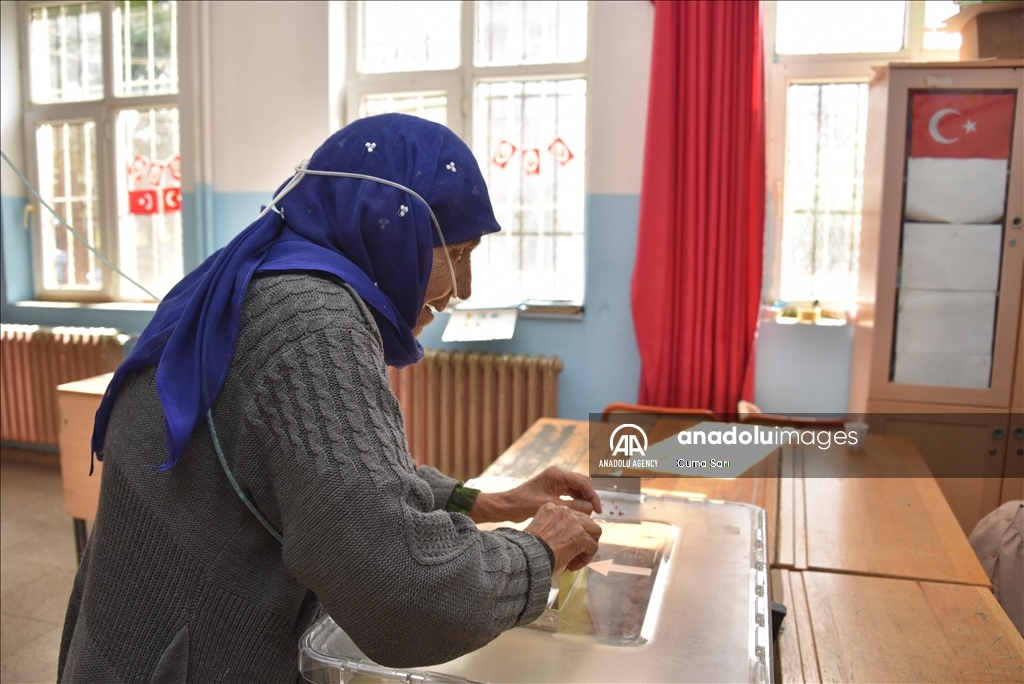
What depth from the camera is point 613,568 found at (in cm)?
129

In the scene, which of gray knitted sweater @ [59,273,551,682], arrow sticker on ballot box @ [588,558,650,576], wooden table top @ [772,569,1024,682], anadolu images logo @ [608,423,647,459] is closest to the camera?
gray knitted sweater @ [59,273,551,682]

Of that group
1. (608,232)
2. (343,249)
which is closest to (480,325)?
(608,232)

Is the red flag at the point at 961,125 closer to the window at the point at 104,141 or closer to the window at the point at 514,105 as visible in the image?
the window at the point at 514,105

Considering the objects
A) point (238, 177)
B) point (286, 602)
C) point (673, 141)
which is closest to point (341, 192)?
point (286, 602)

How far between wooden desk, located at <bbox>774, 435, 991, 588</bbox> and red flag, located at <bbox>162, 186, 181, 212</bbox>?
11.6 ft

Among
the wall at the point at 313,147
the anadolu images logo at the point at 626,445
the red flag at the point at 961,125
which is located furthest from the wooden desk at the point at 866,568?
the wall at the point at 313,147

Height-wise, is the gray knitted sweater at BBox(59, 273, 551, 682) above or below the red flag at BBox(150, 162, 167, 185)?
below

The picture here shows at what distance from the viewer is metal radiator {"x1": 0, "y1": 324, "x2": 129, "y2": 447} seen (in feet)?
14.4

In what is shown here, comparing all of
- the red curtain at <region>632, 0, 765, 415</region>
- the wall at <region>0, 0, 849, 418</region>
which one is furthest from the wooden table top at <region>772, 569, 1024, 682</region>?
the wall at <region>0, 0, 849, 418</region>

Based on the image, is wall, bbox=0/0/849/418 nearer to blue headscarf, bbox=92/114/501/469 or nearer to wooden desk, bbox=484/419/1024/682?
wooden desk, bbox=484/419/1024/682

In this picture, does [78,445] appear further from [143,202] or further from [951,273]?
[951,273]

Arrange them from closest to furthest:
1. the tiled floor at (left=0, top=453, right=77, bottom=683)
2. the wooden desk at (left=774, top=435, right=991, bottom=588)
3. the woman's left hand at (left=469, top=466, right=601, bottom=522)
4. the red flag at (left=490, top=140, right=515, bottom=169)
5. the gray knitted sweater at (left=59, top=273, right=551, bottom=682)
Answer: the gray knitted sweater at (left=59, top=273, right=551, bottom=682), the woman's left hand at (left=469, top=466, right=601, bottom=522), the wooden desk at (left=774, top=435, right=991, bottom=588), the tiled floor at (left=0, top=453, right=77, bottom=683), the red flag at (left=490, top=140, right=515, bottom=169)

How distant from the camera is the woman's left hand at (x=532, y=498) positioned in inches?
54.6

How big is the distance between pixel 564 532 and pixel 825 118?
2876 mm
